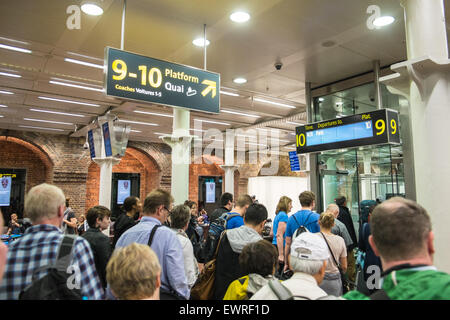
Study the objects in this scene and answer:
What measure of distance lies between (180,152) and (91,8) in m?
3.01

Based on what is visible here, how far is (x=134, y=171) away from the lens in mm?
17500

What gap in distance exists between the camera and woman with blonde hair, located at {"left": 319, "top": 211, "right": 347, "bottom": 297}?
3285 millimetres

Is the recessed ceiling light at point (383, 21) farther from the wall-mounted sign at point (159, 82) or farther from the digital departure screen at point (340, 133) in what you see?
the wall-mounted sign at point (159, 82)

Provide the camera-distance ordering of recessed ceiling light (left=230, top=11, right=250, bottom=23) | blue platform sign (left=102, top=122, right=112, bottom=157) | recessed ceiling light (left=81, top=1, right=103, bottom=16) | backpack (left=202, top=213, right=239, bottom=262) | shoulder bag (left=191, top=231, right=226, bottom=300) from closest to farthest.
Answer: shoulder bag (left=191, top=231, right=226, bottom=300)
backpack (left=202, top=213, right=239, bottom=262)
recessed ceiling light (left=81, top=1, right=103, bottom=16)
recessed ceiling light (left=230, top=11, right=250, bottom=23)
blue platform sign (left=102, top=122, right=112, bottom=157)

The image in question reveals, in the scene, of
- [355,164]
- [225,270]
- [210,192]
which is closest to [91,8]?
[225,270]

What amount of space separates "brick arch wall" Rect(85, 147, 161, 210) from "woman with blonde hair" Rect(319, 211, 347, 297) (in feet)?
44.9

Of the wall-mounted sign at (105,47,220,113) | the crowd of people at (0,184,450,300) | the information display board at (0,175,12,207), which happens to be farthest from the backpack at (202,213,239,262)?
the information display board at (0,175,12,207)

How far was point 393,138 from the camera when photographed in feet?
16.7

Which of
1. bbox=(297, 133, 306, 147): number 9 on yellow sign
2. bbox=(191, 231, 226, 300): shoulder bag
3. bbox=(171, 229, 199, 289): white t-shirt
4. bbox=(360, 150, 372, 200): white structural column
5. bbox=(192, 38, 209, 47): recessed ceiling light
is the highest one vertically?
bbox=(192, 38, 209, 47): recessed ceiling light

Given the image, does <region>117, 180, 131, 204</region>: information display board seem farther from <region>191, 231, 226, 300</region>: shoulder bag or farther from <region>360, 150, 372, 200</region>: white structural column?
<region>191, 231, 226, 300</region>: shoulder bag

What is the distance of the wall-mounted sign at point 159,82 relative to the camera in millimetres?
3932

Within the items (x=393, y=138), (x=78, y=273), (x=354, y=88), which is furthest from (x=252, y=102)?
(x=78, y=273)

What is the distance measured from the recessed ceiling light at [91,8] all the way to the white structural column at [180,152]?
2619 mm
